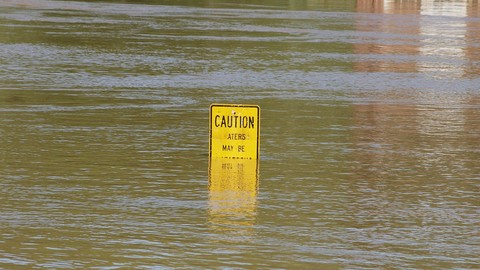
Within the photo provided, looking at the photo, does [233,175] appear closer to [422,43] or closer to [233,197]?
[233,197]

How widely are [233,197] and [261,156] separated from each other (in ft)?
7.51

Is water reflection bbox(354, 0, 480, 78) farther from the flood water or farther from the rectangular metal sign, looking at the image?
the rectangular metal sign

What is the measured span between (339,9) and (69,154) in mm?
39976

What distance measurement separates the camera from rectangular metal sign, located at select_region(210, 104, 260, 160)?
41.3 ft

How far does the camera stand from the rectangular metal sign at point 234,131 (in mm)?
12586

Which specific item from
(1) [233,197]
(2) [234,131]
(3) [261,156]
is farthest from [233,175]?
(3) [261,156]

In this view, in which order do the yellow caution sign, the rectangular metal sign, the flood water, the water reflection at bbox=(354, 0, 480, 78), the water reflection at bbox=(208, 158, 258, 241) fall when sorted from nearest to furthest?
the flood water → the water reflection at bbox=(208, 158, 258, 241) → the yellow caution sign → the rectangular metal sign → the water reflection at bbox=(354, 0, 480, 78)

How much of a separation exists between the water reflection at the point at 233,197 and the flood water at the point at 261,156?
0.03 m

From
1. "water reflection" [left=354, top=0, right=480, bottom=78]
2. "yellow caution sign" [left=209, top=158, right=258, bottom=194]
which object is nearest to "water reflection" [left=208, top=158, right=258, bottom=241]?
"yellow caution sign" [left=209, top=158, right=258, bottom=194]

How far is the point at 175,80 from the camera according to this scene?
824 inches

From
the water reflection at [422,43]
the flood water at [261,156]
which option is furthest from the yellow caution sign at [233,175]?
the water reflection at [422,43]

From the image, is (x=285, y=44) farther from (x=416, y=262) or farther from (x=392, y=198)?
(x=416, y=262)

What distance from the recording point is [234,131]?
12695mm

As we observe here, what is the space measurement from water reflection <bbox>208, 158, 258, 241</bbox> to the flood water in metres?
0.03
